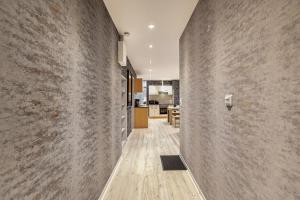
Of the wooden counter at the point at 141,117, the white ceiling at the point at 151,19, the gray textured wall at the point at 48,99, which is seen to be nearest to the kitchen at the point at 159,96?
the wooden counter at the point at 141,117

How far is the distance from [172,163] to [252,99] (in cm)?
311

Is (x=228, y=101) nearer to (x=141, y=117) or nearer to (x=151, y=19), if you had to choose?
(x=151, y=19)

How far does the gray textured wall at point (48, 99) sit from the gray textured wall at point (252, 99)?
1407 mm

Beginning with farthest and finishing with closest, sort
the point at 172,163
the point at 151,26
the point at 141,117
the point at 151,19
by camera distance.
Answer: the point at 141,117
the point at 172,163
the point at 151,26
the point at 151,19

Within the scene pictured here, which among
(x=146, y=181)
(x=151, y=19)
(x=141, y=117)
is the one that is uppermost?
(x=151, y=19)

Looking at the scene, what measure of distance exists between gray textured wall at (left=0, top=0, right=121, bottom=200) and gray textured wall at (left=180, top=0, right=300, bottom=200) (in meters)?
1.41

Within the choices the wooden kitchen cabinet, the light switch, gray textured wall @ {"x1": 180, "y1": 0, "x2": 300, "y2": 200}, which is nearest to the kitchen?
the wooden kitchen cabinet

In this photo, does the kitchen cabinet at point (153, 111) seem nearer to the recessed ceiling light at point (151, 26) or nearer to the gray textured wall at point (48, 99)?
the recessed ceiling light at point (151, 26)

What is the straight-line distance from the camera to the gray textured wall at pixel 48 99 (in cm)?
95

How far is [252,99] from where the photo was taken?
141 centimetres

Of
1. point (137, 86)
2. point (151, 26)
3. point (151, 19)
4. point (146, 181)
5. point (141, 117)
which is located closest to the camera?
point (146, 181)

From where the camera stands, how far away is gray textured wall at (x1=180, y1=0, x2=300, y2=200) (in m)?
1.03

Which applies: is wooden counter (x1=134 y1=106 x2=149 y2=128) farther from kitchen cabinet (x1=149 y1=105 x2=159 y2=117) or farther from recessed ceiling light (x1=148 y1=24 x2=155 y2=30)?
kitchen cabinet (x1=149 y1=105 x2=159 y2=117)

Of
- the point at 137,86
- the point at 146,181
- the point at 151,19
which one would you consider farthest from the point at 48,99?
the point at 137,86
